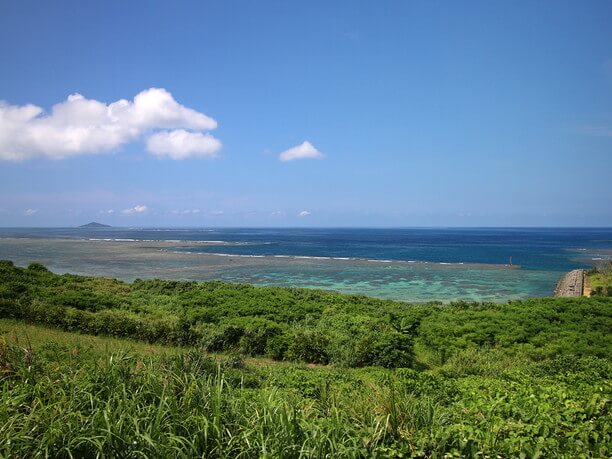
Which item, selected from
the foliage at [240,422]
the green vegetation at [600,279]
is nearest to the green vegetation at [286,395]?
the foliage at [240,422]

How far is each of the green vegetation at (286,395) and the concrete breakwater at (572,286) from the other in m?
20.6

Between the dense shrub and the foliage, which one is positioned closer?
the foliage

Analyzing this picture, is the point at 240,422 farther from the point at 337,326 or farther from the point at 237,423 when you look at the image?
the point at 337,326

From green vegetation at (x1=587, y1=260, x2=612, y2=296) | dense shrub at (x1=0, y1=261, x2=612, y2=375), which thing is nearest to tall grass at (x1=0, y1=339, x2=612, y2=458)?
dense shrub at (x1=0, y1=261, x2=612, y2=375)

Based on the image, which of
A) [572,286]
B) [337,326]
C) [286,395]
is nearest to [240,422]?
[286,395]

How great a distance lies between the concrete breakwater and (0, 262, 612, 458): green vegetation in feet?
67.5

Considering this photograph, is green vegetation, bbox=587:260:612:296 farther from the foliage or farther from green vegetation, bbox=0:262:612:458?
the foliage

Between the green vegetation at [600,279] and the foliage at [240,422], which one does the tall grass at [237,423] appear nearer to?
the foliage at [240,422]

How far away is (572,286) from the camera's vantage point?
36.2m

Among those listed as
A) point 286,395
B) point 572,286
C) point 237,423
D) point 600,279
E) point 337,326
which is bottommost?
point 572,286

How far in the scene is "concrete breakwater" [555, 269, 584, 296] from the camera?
1346 inches

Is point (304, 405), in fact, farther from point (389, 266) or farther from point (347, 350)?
point (389, 266)

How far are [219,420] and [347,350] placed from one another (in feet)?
35.8

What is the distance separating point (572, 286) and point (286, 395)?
131ft
